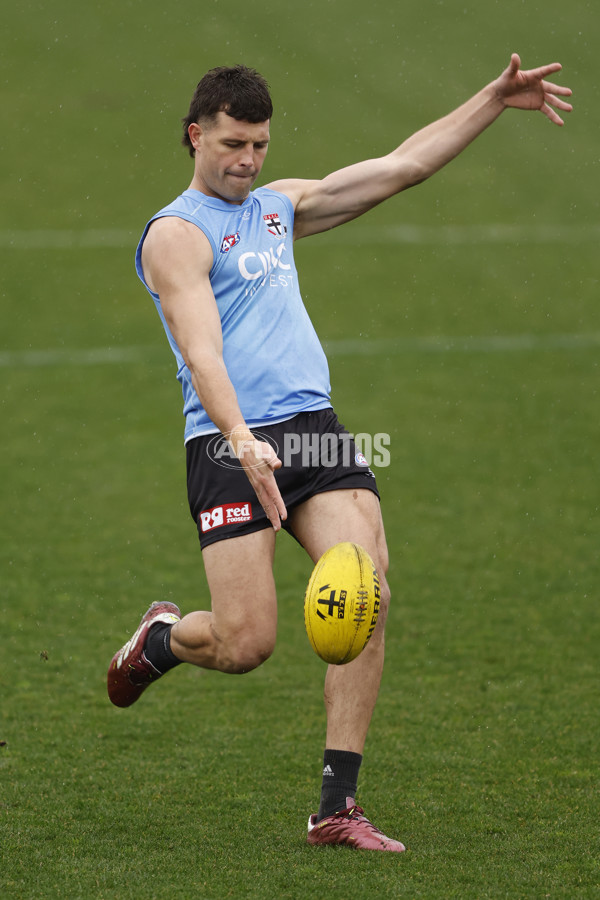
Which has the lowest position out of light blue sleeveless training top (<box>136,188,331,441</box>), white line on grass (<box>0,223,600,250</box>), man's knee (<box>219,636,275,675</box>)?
man's knee (<box>219,636,275,675</box>)

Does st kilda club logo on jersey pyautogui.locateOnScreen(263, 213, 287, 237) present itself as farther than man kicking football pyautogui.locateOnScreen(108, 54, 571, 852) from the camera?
Yes

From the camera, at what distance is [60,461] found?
12.0 metres

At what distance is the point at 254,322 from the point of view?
4.93 meters

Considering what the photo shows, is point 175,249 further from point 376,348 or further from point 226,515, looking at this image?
point 376,348

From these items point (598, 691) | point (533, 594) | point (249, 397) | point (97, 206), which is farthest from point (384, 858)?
point (97, 206)

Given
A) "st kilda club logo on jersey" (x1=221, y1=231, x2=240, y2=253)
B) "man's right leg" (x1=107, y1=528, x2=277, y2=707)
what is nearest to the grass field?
"man's right leg" (x1=107, y1=528, x2=277, y2=707)

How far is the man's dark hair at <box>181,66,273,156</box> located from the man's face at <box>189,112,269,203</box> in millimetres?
29

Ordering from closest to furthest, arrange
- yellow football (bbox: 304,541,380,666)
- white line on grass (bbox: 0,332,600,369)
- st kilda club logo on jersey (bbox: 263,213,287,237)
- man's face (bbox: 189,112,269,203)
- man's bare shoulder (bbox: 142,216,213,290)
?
1. yellow football (bbox: 304,541,380,666)
2. man's bare shoulder (bbox: 142,216,213,290)
3. man's face (bbox: 189,112,269,203)
4. st kilda club logo on jersey (bbox: 263,213,287,237)
5. white line on grass (bbox: 0,332,600,369)

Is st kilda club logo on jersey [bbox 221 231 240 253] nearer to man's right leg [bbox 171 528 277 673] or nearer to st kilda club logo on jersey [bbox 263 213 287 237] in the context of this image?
st kilda club logo on jersey [bbox 263 213 287 237]

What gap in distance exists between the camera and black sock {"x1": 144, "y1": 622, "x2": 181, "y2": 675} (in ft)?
16.9

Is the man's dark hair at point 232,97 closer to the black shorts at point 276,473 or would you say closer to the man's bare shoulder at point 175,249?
the man's bare shoulder at point 175,249

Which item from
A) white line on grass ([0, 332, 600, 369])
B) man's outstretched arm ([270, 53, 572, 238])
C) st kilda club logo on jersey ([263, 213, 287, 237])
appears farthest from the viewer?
white line on grass ([0, 332, 600, 369])

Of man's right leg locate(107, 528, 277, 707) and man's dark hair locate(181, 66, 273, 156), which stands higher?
man's dark hair locate(181, 66, 273, 156)

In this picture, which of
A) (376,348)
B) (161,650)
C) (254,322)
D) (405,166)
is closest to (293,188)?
(405,166)
